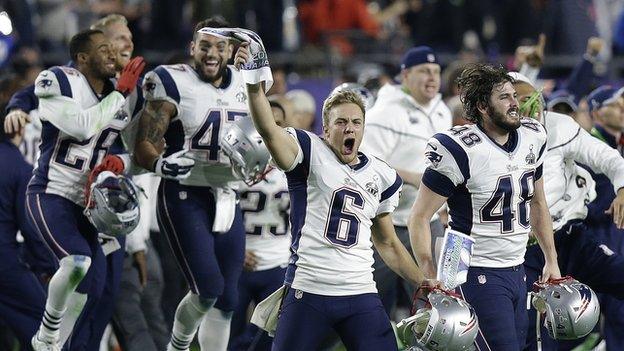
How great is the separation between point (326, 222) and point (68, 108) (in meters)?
1.98

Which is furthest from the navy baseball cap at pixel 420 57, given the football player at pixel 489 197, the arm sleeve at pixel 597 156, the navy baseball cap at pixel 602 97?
the football player at pixel 489 197

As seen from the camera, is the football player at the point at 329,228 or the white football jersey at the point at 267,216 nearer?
the football player at the point at 329,228

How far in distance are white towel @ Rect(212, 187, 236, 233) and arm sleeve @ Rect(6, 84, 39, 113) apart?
1.34 meters

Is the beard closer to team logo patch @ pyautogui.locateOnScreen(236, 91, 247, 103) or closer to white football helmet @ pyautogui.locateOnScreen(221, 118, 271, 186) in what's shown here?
white football helmet @ pyautogui.locateOnScreen(221, 118, 271, 186)

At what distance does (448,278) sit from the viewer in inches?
261

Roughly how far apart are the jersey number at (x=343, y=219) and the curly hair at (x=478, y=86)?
829mm

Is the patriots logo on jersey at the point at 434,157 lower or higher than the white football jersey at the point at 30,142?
higher

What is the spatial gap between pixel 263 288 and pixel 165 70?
2.10 metres

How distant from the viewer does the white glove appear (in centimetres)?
784

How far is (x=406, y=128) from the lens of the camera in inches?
364

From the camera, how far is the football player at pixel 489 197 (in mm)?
6828

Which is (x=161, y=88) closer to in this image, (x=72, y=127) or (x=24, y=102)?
(x=72, y=127)

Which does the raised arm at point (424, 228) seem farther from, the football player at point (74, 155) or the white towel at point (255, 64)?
the football player at point (74, 155)

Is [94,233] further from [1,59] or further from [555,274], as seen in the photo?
[1,59]
